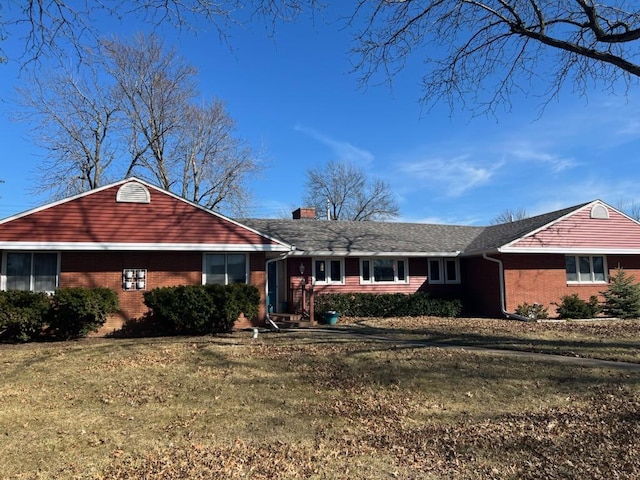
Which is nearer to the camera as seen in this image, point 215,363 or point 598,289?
point 215,363

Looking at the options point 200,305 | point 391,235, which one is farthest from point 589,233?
point 200,305

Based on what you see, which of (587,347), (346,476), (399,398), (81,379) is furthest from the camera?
(587,347)

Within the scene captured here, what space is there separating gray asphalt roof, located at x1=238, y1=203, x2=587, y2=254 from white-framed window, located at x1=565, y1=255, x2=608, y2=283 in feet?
6.67

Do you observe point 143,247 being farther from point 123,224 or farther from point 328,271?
point 328,271

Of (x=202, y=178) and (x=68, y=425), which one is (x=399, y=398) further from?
(x=202, y=178)

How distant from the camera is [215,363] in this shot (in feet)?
31.0

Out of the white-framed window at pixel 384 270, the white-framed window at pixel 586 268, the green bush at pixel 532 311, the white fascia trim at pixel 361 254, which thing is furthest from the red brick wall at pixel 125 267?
the white-framed window at pixel 586 268

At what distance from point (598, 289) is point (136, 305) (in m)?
18.0

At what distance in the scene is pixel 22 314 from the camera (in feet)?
40.3

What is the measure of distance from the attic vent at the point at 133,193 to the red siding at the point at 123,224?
132 mm

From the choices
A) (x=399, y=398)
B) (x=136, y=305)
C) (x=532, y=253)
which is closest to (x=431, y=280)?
(x=532, y=253)

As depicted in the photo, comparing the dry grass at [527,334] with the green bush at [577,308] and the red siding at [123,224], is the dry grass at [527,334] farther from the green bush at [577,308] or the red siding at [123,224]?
the red siding at [123,224]

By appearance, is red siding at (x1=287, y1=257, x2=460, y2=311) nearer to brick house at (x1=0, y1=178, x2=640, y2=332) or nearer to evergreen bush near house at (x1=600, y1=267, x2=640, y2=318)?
brick house at (x1=0, y1=178, x2=640, y2=332)

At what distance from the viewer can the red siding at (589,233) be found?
1936 cm
